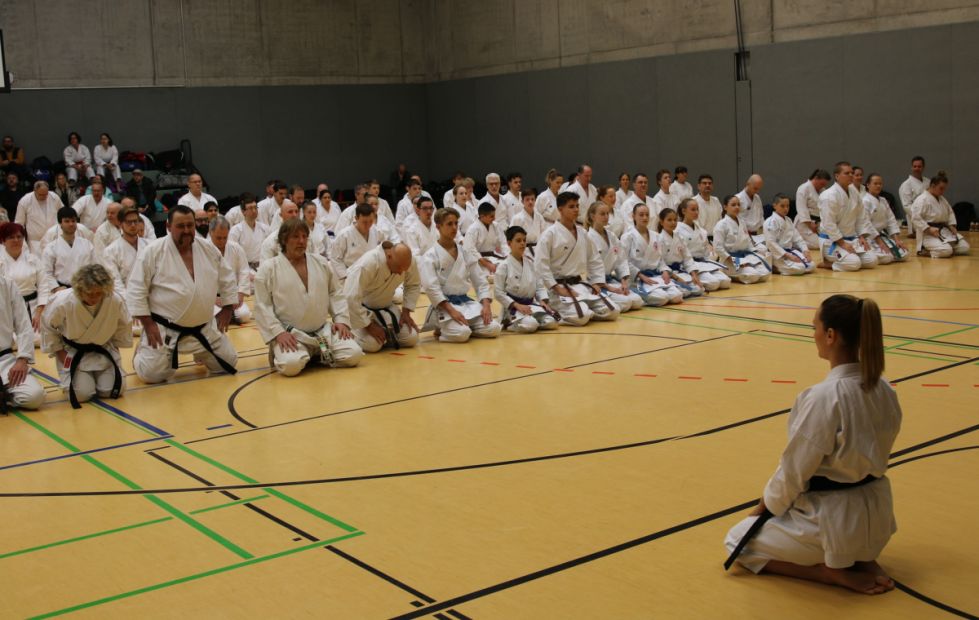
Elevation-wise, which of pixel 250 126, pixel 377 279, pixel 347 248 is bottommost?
pixel 377 279

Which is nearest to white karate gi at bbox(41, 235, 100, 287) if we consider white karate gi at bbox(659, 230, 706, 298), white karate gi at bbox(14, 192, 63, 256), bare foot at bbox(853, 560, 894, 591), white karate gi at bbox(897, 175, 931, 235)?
white karate gi at bbox(14, 192, 63, 256)

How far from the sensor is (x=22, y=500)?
17.6 ft

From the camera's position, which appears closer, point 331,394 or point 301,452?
point 301,452

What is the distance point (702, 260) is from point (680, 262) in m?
0.65

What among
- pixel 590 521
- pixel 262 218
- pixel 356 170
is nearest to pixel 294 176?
pixel 356 170

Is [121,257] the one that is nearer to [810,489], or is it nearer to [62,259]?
[62,259]

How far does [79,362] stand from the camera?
767 centimetres

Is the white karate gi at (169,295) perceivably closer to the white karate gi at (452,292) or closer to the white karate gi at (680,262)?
the white karate gi at (452,292)

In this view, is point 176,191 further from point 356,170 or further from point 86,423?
point 86,423

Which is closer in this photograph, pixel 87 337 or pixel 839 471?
pixel 839 471

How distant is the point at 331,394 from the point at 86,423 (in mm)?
1739

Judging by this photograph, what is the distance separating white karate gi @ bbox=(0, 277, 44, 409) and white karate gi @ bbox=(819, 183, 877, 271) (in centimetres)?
1012

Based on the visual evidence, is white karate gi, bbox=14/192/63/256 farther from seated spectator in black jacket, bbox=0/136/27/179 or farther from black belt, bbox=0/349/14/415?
black belt, bbox=0/349/14/415

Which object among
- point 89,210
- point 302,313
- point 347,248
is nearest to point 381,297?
point 302,313
